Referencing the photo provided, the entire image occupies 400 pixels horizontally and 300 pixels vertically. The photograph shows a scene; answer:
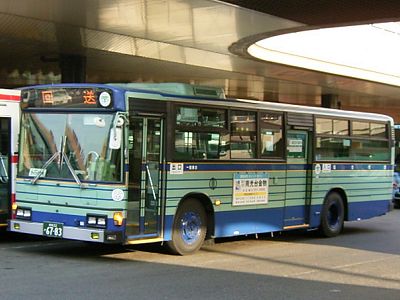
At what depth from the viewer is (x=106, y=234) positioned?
30.7 ft

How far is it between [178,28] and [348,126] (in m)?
6.69

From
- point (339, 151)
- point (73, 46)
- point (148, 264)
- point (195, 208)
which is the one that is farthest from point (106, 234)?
point (73, 46)

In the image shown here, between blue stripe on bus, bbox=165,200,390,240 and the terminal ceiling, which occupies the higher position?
the terminal ceiling

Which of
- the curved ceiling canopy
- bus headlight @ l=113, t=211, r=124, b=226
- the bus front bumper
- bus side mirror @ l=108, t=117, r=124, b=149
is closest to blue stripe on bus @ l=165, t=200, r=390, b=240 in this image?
bus headlight @ l=113, t=211, r=124, b=226

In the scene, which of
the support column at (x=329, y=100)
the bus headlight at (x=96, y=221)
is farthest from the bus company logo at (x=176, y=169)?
the support column at (x=329, y=100)

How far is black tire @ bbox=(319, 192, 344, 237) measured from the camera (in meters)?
14.0

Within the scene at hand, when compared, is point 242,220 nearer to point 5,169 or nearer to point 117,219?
point 117,219

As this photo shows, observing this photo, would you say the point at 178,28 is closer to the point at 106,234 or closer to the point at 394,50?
the point at 106,234

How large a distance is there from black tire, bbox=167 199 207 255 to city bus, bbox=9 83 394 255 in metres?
0.02

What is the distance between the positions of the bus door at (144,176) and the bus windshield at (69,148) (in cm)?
41

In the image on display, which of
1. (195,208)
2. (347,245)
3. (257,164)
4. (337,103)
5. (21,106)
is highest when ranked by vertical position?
(337,103)

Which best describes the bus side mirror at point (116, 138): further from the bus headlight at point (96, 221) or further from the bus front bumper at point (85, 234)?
the bus front bumper at point (85, 234)

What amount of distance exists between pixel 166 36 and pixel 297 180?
8.71 m

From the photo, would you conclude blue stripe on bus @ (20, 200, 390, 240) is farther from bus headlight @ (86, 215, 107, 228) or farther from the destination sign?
the destination sign
